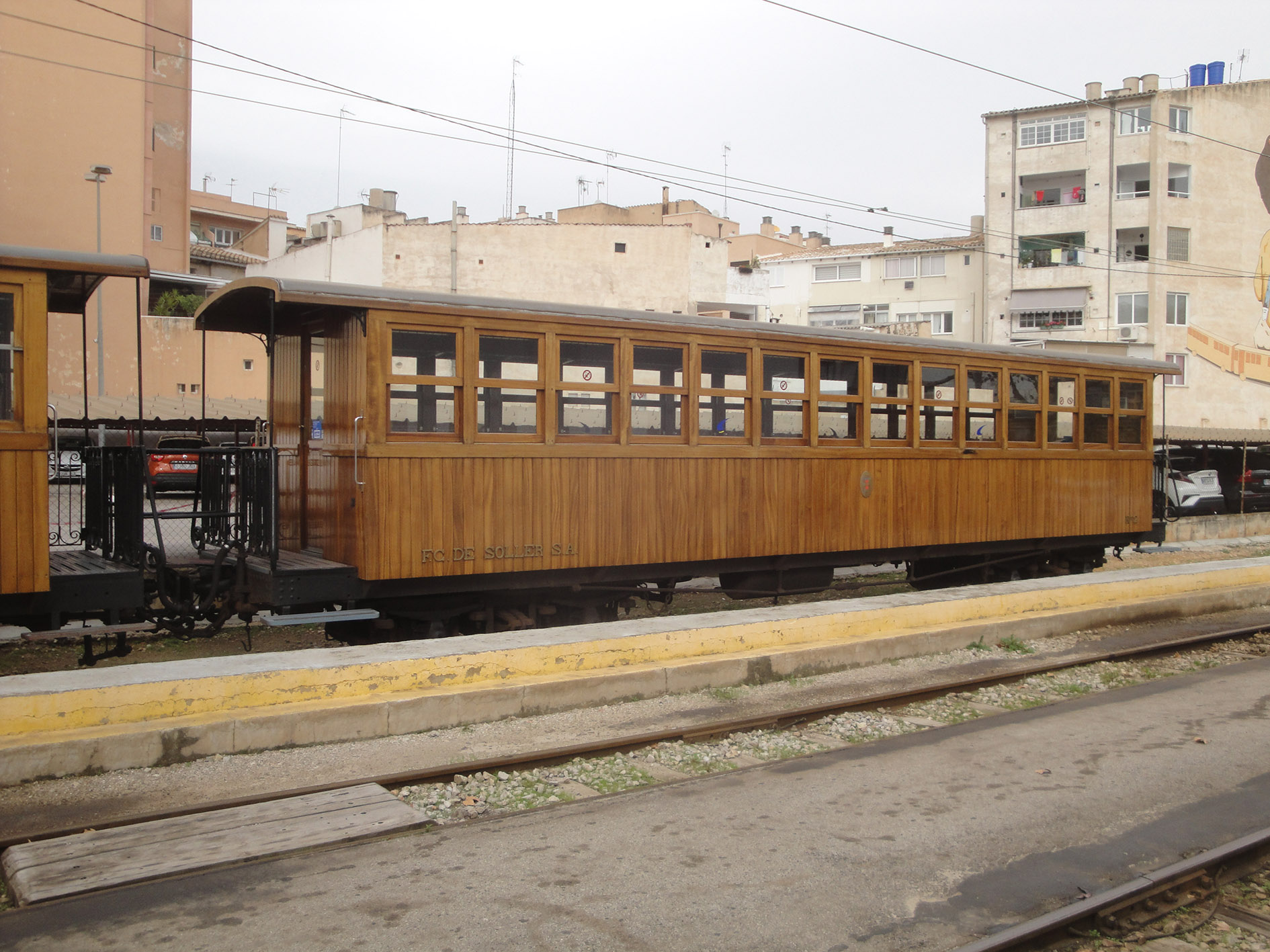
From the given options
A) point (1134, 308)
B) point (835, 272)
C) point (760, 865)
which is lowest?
point (760, 865)

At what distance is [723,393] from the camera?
31.0 feet

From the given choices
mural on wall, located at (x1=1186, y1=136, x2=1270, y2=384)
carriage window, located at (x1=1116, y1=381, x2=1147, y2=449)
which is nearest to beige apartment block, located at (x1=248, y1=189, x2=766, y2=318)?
mural on wall, located at (x1=1186, y1=136, x2=1270, y2=384)

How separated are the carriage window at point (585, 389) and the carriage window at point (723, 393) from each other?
935 mm

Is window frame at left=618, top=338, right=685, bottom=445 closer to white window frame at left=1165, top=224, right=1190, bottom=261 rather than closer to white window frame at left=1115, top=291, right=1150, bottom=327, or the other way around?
white window frame at left=1115, top=291, right=1150, bottom=327

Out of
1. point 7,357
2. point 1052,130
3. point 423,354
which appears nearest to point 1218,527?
point 423,354

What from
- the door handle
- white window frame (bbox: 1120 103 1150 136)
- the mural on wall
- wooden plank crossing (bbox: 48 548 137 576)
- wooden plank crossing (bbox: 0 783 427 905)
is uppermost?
white window frame (bbox: 1120 103 1150 136)

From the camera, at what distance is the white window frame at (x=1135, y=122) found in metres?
40.8

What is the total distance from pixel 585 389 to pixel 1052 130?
1588 inches

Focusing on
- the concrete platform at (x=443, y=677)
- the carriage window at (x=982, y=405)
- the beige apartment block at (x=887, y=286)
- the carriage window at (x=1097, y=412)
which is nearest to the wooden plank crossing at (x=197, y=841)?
the concrete platform at (x=443, y=677)

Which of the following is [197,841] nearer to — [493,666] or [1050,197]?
[493,666]

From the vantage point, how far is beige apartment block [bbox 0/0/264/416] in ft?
99.6

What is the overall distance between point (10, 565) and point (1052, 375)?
10406 mm

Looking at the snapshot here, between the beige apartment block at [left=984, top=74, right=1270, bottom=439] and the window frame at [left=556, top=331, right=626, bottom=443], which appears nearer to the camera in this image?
the window frame at [left=556, top=331, right=626, bottom=443]

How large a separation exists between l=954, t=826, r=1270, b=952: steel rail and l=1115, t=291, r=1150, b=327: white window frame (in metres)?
A: 40.5
